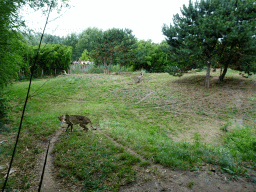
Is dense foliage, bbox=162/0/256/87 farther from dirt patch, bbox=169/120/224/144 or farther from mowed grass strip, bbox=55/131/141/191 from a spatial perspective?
mowed grass strip, bbox=55/131/141/191

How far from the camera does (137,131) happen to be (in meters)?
7.98

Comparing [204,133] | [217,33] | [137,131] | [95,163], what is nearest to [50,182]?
[95,163]

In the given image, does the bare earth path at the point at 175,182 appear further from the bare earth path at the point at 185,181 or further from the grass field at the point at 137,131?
the grass field at the point at 137,131

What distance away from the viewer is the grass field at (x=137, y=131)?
4.40m

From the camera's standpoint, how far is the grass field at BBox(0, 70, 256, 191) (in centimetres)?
440

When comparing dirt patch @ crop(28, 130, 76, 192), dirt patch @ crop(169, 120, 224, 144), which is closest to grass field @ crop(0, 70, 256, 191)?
dirt patch @ crop(169, 120, 224, 144)

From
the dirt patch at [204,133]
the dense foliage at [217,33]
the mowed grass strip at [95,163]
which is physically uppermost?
the dense foliage at [217,33]

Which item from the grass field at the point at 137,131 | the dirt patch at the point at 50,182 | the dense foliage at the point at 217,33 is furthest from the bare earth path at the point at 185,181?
the dense foliage at the point at 217,33

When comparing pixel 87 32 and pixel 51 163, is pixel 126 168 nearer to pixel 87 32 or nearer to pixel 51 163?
pixel 51 163

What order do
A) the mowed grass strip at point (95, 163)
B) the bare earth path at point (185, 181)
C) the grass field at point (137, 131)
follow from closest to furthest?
the bare earth path at point (185, 181), the mowed grass strip at point (95, 163), the grass field at point (137, 131)

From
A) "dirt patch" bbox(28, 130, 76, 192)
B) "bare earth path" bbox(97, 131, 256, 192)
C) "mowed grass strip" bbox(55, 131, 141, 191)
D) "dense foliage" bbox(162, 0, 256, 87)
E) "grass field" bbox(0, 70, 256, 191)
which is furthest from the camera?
"dense foliage" bbox(162, 0, 256, 87)

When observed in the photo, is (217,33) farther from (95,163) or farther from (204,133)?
(95,163)

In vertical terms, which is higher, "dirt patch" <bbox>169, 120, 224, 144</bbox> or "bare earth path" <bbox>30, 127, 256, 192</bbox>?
"bare earth path" <bbox>30, 127, 256, 192</bbox>

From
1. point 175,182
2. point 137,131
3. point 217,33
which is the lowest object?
point 137,131
